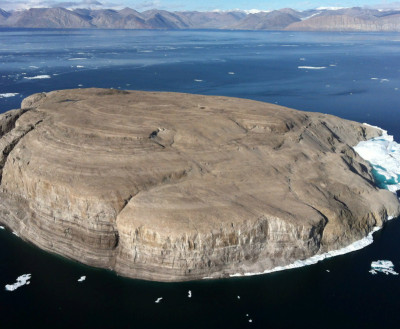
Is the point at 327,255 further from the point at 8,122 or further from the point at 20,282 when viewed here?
the point at 8,122

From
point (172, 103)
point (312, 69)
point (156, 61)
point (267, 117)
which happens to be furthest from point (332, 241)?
point (156, 61)

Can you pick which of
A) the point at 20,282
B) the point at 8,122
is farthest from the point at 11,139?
the point at 20,282

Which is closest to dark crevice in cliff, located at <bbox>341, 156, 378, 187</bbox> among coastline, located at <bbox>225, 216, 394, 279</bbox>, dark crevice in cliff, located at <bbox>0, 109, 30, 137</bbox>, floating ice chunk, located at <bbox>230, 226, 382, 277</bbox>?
coastline, located at <bbox>225, 216, 394, 279</bbox>

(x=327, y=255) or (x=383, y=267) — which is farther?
(x=327, y=255)

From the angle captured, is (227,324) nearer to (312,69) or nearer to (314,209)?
(314,209)

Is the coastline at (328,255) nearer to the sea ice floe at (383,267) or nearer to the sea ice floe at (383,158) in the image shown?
the sea ice floe at (383,267)
